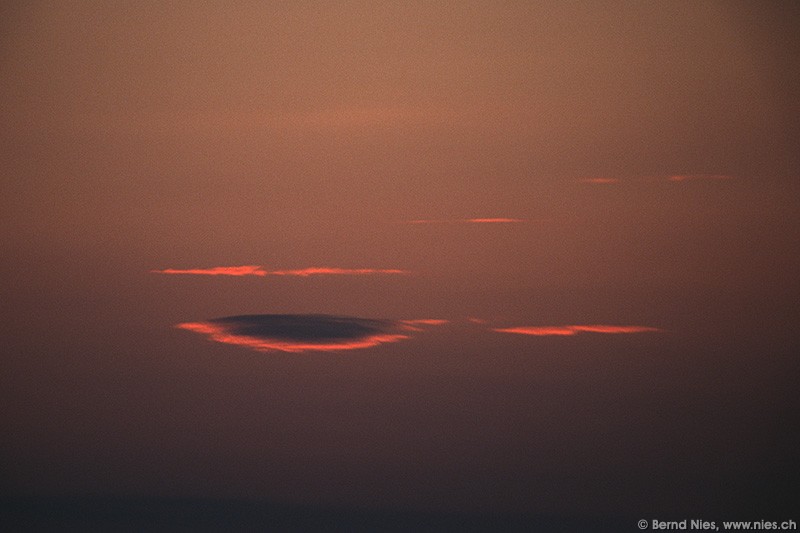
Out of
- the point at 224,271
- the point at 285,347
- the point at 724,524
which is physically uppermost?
the point at 224,271

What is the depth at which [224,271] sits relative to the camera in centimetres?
1134

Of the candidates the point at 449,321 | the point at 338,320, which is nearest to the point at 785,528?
the point at 449,321

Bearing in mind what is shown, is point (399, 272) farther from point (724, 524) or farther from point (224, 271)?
point (724, 524)

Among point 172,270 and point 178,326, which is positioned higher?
point 172,270

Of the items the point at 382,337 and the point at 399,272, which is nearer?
the point at 382,337

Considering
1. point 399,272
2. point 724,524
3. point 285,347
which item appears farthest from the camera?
point 399,272

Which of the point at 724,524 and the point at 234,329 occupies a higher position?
the point at 234,329

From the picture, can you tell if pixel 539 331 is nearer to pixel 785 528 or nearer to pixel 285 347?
pixel 285 347

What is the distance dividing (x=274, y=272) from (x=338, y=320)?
47.5 inches

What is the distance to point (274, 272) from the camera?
11.3 meters

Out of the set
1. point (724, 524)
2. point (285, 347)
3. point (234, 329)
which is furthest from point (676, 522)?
point (234, 329)

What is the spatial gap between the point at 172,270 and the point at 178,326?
1191 mm

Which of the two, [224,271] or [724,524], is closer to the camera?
[724,524]

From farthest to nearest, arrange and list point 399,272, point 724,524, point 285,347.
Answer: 1. point 399,272
2. point 285,347
3. point 724,524
